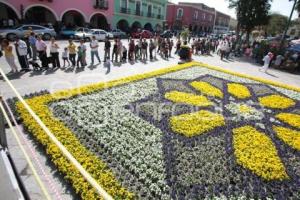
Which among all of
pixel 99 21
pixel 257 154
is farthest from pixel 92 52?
pixel 99 21

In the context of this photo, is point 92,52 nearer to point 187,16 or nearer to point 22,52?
point 22,52

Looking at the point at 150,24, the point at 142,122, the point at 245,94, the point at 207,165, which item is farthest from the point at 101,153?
the point at 150,24

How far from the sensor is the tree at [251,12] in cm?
2617

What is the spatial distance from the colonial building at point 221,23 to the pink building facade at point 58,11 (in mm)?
50869

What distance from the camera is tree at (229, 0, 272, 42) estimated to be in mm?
26170

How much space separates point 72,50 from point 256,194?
35.9 ft

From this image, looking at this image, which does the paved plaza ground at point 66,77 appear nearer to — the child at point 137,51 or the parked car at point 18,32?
the child at point 137,51

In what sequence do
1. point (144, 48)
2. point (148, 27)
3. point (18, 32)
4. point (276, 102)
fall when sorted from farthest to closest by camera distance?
point (148, 27) < point (18, 32) < point (144, 48) < point (276, 102)

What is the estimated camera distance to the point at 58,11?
28.8 meters

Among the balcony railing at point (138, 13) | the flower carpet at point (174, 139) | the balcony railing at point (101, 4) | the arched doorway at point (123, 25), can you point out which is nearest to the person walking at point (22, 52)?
the flower carpet at point (174, 139)

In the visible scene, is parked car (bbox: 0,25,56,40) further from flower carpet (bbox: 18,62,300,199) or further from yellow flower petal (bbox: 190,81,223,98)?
yellow flower petal (bbox: 190,81,223,98)

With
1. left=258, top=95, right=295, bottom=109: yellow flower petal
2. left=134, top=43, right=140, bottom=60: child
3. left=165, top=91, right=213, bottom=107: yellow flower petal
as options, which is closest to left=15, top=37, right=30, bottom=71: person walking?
left=165, top=91, right=213, bottom=107: yellow flower petal

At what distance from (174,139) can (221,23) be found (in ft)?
283

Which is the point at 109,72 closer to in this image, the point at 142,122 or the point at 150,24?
the point at 142,122
